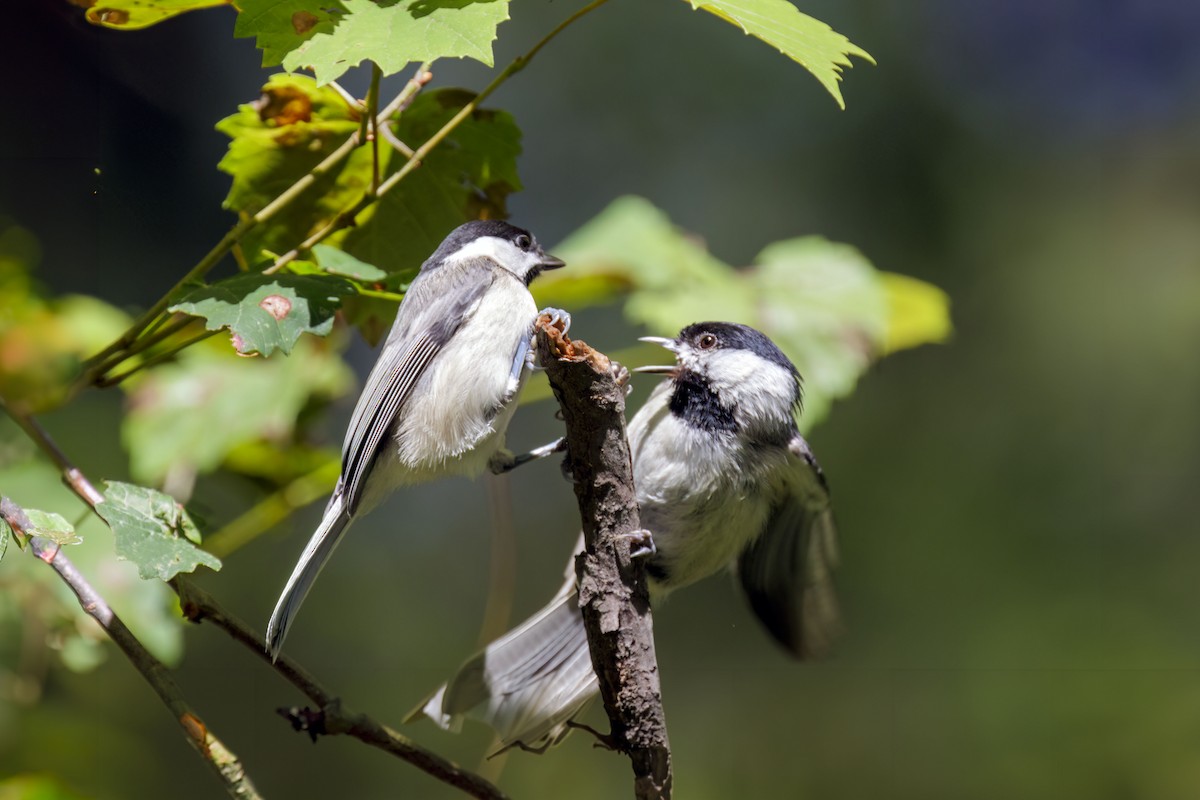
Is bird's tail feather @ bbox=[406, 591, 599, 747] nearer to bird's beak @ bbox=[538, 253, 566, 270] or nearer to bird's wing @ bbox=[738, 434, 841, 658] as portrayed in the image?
bird's wing @ bbox=[738, 434, 841, 658]

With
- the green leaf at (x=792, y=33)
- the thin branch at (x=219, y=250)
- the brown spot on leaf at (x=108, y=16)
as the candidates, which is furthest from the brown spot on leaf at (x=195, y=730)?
the green leaf at (x=792, y=33)

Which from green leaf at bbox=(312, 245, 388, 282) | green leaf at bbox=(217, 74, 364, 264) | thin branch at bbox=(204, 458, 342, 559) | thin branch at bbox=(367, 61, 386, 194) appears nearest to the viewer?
thin branch at bbox=(367, 61, 386, 194)

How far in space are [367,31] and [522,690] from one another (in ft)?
4.20

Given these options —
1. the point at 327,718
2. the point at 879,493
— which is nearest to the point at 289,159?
the point at 327,718

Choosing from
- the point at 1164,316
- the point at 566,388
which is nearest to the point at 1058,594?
the point at 1164,316

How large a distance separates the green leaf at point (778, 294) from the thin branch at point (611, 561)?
0.74 m

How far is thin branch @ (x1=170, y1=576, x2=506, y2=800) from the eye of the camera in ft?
4.69

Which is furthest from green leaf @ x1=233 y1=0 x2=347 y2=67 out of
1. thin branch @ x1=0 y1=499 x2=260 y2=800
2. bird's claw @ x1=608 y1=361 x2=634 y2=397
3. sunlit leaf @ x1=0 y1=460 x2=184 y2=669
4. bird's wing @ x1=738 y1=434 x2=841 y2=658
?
bird's wing @ x1=738 y1=434 x2=841 y2=658

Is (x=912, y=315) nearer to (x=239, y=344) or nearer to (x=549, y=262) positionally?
(x=549, y=262)

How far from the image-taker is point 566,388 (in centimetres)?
138

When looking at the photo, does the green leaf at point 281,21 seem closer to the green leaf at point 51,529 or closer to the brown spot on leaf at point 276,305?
the brown spot on leaf at point 276,305

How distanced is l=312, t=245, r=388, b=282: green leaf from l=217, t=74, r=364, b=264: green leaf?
0.39ft

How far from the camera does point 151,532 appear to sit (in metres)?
1.42

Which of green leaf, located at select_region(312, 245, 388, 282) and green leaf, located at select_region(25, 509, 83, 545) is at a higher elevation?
green leaf, located at select_region(312, 245, 388, 282)
